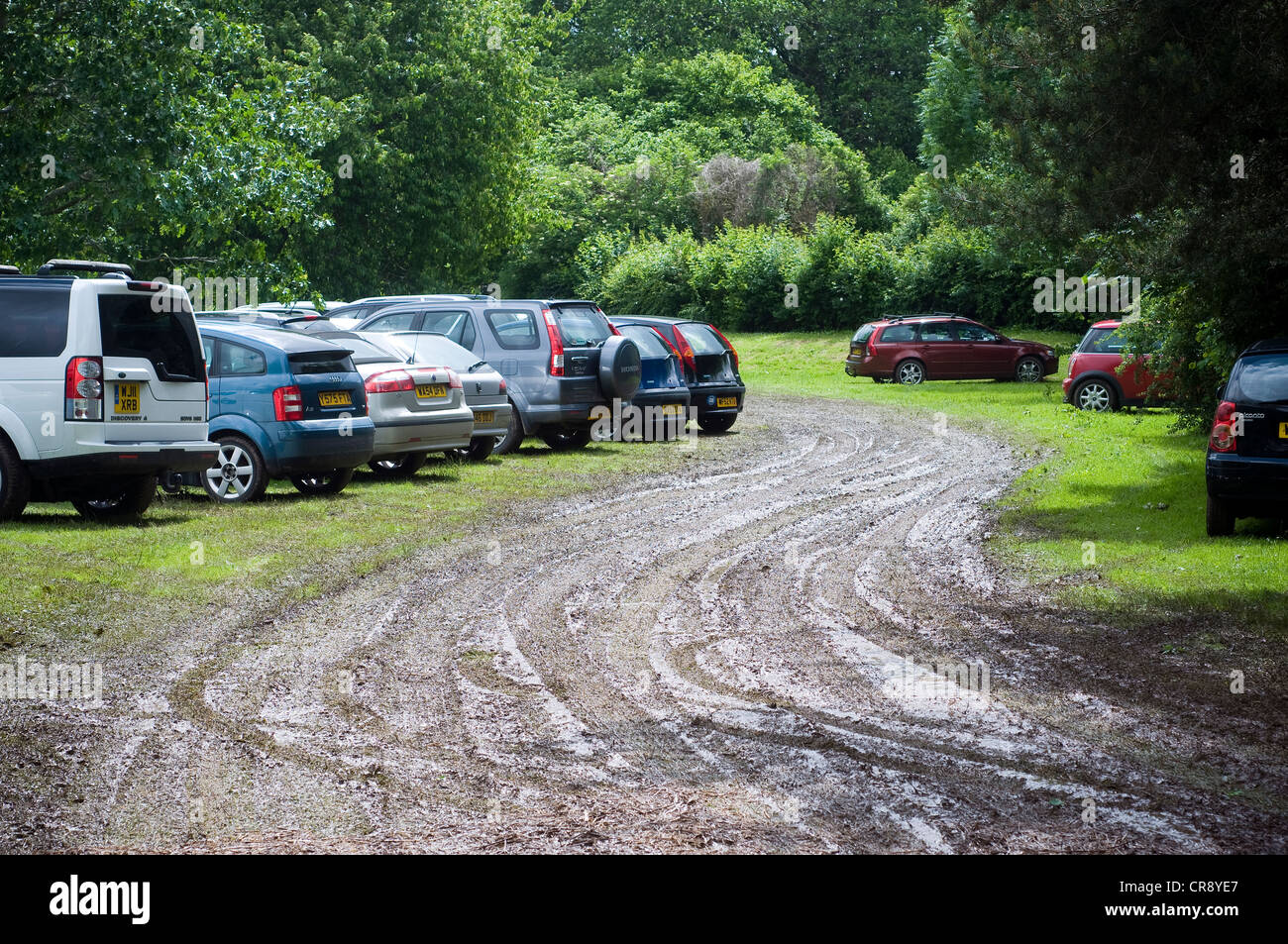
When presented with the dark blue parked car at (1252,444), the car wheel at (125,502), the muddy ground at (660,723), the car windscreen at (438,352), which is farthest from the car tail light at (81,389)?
the dark blue parked car at (1252,444)

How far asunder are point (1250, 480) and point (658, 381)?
10.3m

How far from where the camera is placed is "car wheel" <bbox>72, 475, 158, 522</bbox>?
41.8 feet

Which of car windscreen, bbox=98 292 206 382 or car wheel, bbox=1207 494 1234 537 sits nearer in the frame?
car windscreen, bbox=98 292 206 382

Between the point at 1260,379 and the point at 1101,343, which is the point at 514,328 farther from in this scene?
the point at 1101,343

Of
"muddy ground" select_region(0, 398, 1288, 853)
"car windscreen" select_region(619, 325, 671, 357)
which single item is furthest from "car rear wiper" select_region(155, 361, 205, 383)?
"car windscreen" select_region(619, 325, 671, 357)

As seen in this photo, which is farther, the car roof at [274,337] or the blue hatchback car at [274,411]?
the car roof at [274,337]

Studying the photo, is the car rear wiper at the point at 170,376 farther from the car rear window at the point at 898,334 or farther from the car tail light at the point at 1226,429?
the car rear window at the point at 898,334

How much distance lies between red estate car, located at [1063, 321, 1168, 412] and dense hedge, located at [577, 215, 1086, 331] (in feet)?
42.7

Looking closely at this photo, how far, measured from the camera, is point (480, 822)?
5.12 m

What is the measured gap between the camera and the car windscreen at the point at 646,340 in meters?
20.5

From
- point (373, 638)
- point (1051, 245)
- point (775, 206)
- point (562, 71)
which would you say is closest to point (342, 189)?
point (775, 206)

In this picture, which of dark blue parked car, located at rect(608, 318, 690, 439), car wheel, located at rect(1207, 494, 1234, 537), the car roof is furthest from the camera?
dark blue parked car, located at rect(608, 318, 690, 439)

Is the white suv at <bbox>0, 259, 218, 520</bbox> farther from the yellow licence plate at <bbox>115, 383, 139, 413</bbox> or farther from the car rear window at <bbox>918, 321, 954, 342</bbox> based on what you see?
the car rear window at <bbox>918, 321, 954, 342</bbox>

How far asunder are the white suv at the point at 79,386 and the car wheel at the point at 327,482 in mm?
2693
